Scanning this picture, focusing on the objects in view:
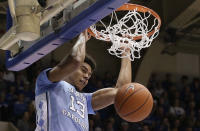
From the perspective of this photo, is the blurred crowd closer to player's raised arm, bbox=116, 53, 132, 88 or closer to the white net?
the white net

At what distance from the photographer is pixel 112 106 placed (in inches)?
366

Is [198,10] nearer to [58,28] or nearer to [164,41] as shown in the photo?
[164,41]

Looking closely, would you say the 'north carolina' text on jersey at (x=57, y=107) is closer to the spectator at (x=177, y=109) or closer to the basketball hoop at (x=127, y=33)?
the basketball hoop at (x=127, y=33)

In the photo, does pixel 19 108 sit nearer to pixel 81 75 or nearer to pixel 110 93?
pixel 110 93

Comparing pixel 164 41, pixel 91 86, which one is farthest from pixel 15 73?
pixel 164 41

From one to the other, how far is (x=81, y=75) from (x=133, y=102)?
48 centimetres

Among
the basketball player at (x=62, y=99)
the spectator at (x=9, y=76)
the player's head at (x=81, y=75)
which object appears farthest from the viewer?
the spectator at (x=9, y=76)

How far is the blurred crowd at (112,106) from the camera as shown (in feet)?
26.1

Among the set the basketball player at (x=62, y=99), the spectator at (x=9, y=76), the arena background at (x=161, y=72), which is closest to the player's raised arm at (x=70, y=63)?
the basketball player at (x=62, y=99)

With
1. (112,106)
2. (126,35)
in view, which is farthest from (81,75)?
(112,106)

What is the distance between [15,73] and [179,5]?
3492mm

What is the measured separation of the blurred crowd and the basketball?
4254 millimetres

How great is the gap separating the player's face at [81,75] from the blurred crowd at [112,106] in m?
3.97

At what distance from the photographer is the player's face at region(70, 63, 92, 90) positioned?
3.64 meters
